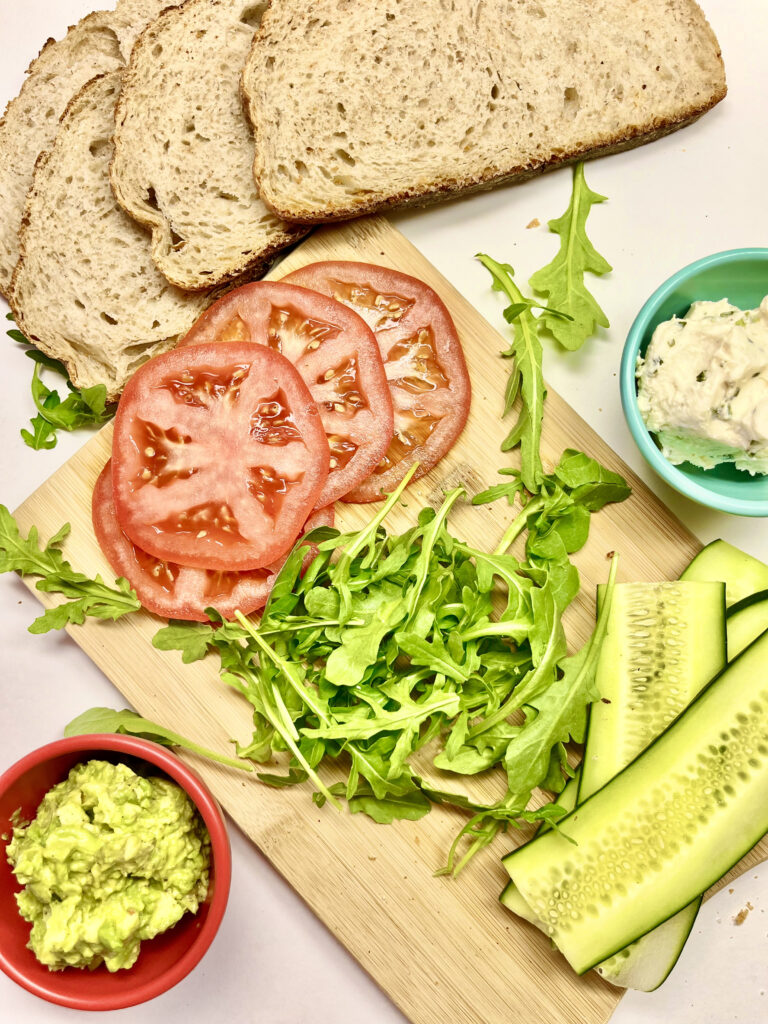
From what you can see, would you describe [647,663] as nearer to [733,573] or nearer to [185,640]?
[733,573]

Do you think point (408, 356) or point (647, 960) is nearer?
point (647, 960)

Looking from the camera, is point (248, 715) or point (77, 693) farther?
point (77, 693)

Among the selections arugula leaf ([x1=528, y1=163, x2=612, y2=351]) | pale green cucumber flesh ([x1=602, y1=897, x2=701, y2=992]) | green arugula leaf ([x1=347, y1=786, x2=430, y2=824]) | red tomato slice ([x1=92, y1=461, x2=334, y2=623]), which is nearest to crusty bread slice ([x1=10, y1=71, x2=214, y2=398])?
red tomato slice ([x1=92, y1=461, x2=334, y2=623])

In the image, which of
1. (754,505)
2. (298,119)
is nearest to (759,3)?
(298,119)

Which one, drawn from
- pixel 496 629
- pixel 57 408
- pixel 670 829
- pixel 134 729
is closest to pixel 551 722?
pixel 496 629

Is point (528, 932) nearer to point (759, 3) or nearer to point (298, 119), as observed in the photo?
point (298, 119)

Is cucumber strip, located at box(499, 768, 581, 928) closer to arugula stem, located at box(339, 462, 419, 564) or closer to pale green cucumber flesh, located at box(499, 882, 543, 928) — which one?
pale green cucumber flesh, located at box(499, 882, 543, 928)

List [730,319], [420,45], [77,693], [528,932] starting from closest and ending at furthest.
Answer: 1. [730,319]
2. [528,932]
3. [420,45]
4. [77,693]
